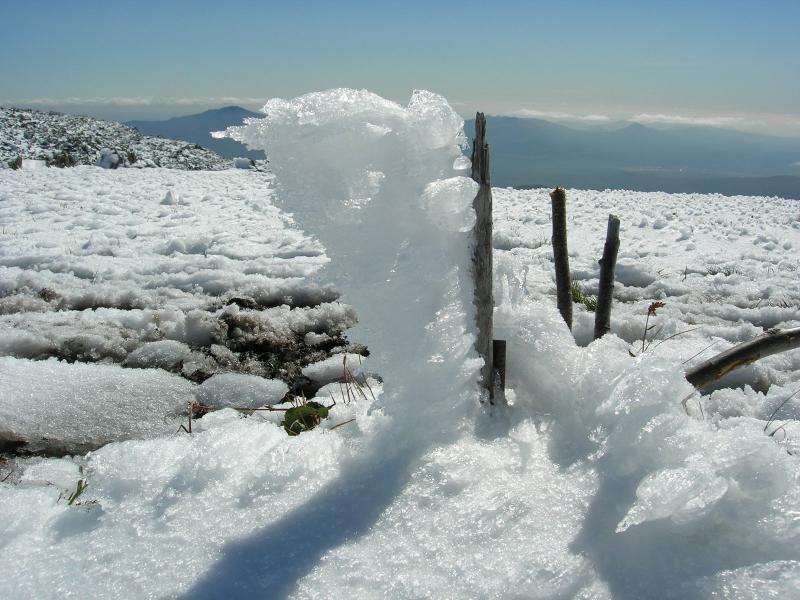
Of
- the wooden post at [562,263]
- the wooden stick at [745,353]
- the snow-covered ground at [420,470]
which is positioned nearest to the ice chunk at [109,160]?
the snow-covered ground at [420,470]

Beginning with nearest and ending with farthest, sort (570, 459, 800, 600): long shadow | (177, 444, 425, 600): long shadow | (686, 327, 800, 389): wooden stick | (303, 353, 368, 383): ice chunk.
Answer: (570, 459, 800, 600): long shadow → (177, 444, 425, 600): long shadow → (686, 327, 800, 389): wooden stick → (303, 353, 368, 383): ice chunk

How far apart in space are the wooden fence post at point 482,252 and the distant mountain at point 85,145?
1644 centimetres

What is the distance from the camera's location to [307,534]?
1.90m

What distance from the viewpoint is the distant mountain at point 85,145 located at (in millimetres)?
17266

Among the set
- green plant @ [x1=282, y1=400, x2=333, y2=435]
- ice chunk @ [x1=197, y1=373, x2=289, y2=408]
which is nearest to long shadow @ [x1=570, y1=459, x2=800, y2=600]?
green plant @ [x1=282, y1=400, x2=333, y2=435]

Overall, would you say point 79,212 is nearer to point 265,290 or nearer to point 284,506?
point 265,290

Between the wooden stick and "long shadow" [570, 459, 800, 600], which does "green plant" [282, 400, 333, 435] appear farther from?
the wooden stick

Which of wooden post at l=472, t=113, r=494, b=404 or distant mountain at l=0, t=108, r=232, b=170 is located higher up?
distant mountain at l=0, t=108, r=232, b=170

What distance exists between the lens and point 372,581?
5.58 ft

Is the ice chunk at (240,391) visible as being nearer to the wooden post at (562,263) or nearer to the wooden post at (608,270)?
the wooden post at (562,263)

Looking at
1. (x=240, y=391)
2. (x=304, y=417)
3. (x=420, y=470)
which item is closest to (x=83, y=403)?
(x=240, y=391)

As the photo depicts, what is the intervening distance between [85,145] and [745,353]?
2187 cm

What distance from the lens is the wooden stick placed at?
10.00 feet

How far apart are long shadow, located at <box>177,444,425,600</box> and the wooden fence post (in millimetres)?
551
